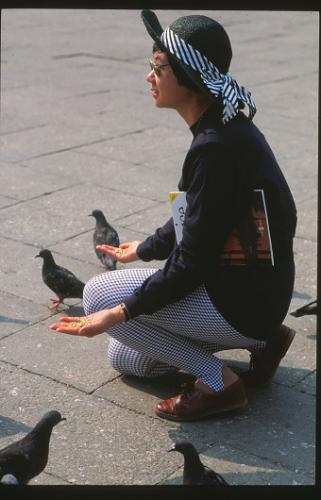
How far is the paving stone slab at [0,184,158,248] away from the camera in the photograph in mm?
6777

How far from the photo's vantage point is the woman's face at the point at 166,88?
4.22m

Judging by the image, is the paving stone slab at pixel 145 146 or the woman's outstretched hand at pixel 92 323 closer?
the woman's outstretched hand at pixel 92 323

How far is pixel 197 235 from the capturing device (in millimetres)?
4129

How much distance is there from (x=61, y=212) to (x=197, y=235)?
322cm

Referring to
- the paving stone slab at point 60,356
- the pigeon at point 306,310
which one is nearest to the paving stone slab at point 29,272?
the paving stone slab at point 60,356

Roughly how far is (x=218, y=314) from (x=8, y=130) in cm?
536

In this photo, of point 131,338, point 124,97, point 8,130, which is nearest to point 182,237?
point 131,338

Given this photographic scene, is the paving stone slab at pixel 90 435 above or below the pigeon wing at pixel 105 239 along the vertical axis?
above

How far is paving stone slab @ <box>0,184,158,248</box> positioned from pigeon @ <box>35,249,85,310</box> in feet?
2.53

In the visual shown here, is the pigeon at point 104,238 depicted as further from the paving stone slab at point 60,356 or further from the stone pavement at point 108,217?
the paving stone slab at point 60,356

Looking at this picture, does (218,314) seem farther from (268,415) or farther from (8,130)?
(8,130)

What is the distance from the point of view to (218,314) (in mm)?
4340

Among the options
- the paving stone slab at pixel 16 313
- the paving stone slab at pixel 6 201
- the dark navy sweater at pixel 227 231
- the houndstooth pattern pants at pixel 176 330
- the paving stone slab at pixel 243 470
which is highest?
the dark navy sweater at pixel 227 231

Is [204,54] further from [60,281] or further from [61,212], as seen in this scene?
[61,212]
